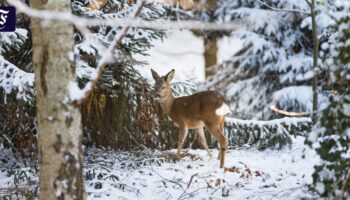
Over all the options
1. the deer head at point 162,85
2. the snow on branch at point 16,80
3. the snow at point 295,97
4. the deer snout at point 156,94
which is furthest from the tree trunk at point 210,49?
the snow on branch at point 16,80

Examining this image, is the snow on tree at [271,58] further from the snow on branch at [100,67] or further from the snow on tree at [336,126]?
the snow on branch at [100,67]

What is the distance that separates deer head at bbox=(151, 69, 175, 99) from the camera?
8.27 metres

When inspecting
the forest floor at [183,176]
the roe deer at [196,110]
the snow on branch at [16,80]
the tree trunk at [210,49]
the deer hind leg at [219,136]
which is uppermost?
the tree trunk at [210,49]

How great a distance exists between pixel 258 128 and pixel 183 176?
7.46 feet

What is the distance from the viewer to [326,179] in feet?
14.9

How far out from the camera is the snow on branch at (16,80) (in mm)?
7055

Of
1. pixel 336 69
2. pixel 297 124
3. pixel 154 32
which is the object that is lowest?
pixel 297 124

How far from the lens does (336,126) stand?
448cm

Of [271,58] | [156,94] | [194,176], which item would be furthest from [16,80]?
[271,58]

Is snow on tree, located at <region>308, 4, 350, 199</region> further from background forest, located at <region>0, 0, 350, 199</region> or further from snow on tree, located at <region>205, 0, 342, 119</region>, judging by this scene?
snow on tree, located at <region>205, 0, 342, 119</region>

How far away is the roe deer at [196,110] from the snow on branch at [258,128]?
0.75 meters

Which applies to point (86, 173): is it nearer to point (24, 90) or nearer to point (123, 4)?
point (24, 90)

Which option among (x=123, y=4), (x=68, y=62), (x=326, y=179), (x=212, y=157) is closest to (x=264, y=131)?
(x=212, y=157)

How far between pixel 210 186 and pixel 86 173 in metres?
1.43
